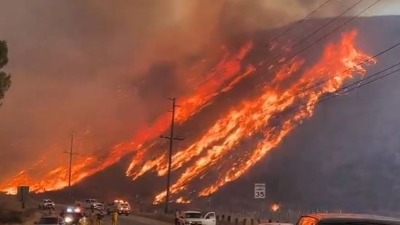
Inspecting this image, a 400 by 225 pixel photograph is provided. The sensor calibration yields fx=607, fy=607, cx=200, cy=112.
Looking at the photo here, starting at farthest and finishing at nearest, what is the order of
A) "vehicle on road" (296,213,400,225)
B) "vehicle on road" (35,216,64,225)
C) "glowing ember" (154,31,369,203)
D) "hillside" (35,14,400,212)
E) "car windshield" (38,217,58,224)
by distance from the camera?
"glowing ember" (154,31,369,203)
"hillside" (35,14,400,212)
"car windshield" (38,217,58,224)
"vehicle on road" (35,216,64,225)
"vehicle on road" (296,213,400,225)

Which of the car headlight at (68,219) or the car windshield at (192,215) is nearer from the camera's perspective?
the car headlight at (68,219)

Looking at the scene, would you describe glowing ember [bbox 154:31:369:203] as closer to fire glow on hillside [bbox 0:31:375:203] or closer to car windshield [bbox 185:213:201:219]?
fire glow on hillside [bbox 0:31:375:203]

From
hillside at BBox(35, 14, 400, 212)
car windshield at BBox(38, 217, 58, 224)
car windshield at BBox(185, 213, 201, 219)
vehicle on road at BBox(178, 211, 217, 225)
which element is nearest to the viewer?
car windshield at BBox(38, 217, 58, 224)

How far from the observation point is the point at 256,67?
553ft

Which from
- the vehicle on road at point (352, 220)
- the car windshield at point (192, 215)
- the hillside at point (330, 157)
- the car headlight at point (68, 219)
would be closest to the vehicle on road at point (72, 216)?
the car headlight at point (68, 219)

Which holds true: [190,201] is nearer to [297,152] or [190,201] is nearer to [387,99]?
[297,152]

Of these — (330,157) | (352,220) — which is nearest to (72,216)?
(352,220)

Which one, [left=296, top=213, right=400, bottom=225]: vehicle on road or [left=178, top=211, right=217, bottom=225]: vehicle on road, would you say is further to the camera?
[left=178, top=211, right=217, bottom=225]: vehicle on road

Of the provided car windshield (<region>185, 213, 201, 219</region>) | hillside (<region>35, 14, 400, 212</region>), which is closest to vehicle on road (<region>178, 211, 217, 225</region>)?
car windshield (<region>185, 213, 201, 219</region>)

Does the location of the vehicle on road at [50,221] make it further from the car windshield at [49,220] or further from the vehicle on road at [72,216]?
the vehicle on road at [72,216]

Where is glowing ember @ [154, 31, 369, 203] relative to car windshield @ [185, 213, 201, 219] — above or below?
above

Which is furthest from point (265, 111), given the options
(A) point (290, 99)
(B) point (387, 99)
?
(B) point (387, 99)

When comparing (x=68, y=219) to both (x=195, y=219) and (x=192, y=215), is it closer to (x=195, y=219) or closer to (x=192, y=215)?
(x=195, y=219)

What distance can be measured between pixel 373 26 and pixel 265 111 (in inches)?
1524
